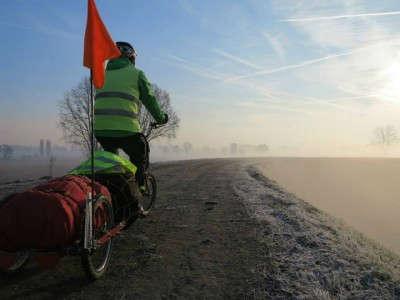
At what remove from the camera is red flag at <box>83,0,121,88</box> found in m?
4.05

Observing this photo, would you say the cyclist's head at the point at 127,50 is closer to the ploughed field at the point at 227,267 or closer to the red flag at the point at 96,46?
the red flag at the point at 96,46

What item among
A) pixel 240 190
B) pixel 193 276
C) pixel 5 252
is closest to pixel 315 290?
pixel 193 276

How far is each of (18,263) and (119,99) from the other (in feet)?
8.13

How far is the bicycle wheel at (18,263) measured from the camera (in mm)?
4086

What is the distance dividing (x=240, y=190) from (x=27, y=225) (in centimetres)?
926

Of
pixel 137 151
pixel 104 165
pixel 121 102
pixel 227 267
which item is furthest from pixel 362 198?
pixel 104 165

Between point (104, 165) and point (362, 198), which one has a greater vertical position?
point (104, 165)

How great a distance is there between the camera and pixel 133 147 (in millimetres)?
5828

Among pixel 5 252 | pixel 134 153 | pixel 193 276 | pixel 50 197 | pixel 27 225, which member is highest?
pixel 134 153

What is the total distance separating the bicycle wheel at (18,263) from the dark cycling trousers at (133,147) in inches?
77.1

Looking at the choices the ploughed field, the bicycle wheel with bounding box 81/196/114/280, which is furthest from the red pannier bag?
the ploughed field

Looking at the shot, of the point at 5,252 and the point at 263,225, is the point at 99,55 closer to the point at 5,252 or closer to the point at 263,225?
the point at 5,252

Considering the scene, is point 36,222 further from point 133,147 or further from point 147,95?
point 147,95

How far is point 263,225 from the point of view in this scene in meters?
6.84
